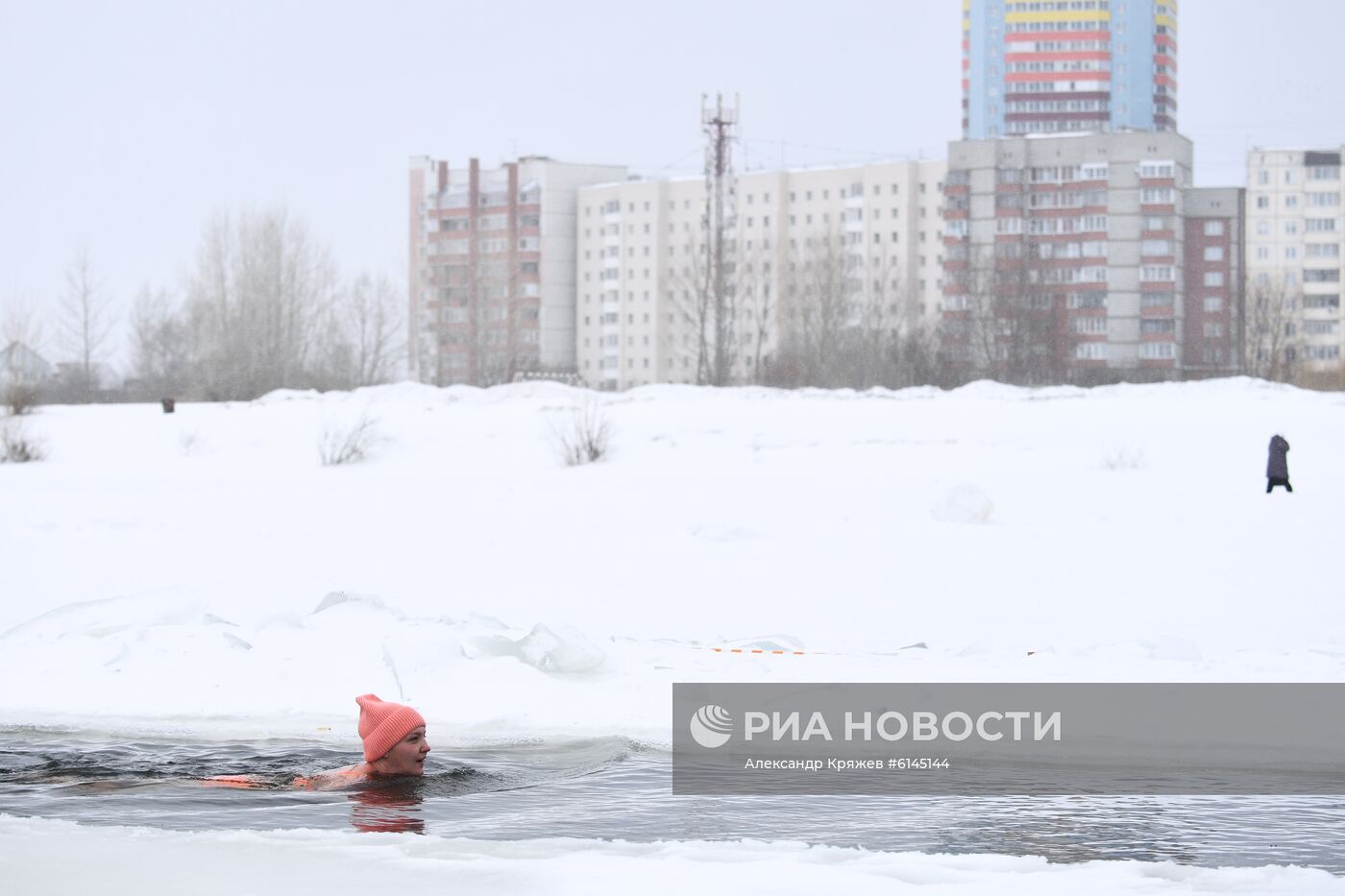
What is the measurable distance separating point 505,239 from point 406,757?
10438 centimetres

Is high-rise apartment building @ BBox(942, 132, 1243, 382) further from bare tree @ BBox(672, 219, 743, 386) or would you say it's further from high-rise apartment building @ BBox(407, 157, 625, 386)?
high-rise apartment building @ BBox(407, 157, 625, 386)

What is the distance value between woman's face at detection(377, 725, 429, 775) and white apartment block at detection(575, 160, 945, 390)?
8739cm

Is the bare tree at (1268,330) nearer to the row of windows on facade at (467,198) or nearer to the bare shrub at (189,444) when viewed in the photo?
the row of windows on facade at (467,198)

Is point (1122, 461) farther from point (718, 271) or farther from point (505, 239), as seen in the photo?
point (505, 239)

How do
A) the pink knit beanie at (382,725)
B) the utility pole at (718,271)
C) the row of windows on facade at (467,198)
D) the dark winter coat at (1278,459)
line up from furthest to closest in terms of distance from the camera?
the row of windows on facade at (467,198) → the utility pole at (718,271) → the dark winter coat at (1278,459) → the pink knit beanie at (382,725)

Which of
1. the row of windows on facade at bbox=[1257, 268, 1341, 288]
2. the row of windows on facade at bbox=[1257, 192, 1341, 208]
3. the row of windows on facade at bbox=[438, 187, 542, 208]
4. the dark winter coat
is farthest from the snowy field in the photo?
the row of windows on facade at bbox=[438, 187, 542, 208]

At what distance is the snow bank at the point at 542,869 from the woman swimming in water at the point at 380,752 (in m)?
1.18

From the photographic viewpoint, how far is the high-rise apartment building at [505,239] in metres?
106

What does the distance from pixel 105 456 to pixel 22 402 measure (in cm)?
1001

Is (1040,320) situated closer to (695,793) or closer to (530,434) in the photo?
(530,434)

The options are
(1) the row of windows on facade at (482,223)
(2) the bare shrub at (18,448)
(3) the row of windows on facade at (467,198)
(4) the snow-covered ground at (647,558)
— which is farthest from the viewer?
(3) the row of windows on facade at (467,198)

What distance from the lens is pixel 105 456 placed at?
35500 mm

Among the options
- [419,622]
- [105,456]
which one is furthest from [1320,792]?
[105,456]

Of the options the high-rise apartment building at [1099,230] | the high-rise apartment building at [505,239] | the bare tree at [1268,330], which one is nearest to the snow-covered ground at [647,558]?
the bare tree at [1268,330]
